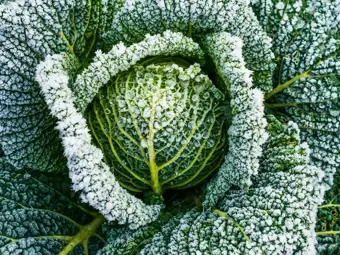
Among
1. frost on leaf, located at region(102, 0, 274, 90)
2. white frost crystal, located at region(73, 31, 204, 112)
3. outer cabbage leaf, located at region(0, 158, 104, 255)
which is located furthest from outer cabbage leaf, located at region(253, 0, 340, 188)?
outer cabbage leaf, located at region(0, 158, 104, 255)

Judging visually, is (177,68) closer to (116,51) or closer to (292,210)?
(116,51)

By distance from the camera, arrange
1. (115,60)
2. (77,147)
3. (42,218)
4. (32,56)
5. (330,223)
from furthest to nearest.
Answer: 1. (330,223)
2. (42,218)
3. (32,56)
4. (115,60)
5. (77,147)

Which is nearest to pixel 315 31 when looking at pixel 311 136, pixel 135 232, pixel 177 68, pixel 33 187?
pixel 311 136

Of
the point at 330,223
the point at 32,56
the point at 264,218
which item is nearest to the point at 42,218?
the point at 32,56

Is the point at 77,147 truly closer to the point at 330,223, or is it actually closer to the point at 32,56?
the point at 32,56

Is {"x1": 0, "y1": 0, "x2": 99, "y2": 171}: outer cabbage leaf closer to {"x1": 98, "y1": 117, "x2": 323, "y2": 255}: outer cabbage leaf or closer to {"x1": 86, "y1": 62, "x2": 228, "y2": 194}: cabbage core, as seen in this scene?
{"x1": 86, "y1": 62, "x2": 228, "y2": 194}: cabbage core

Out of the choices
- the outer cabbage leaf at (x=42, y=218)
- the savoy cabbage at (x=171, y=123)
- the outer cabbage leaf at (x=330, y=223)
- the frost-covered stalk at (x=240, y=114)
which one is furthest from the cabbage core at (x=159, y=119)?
the outer cabbage leaf at (x=330, y=223)
